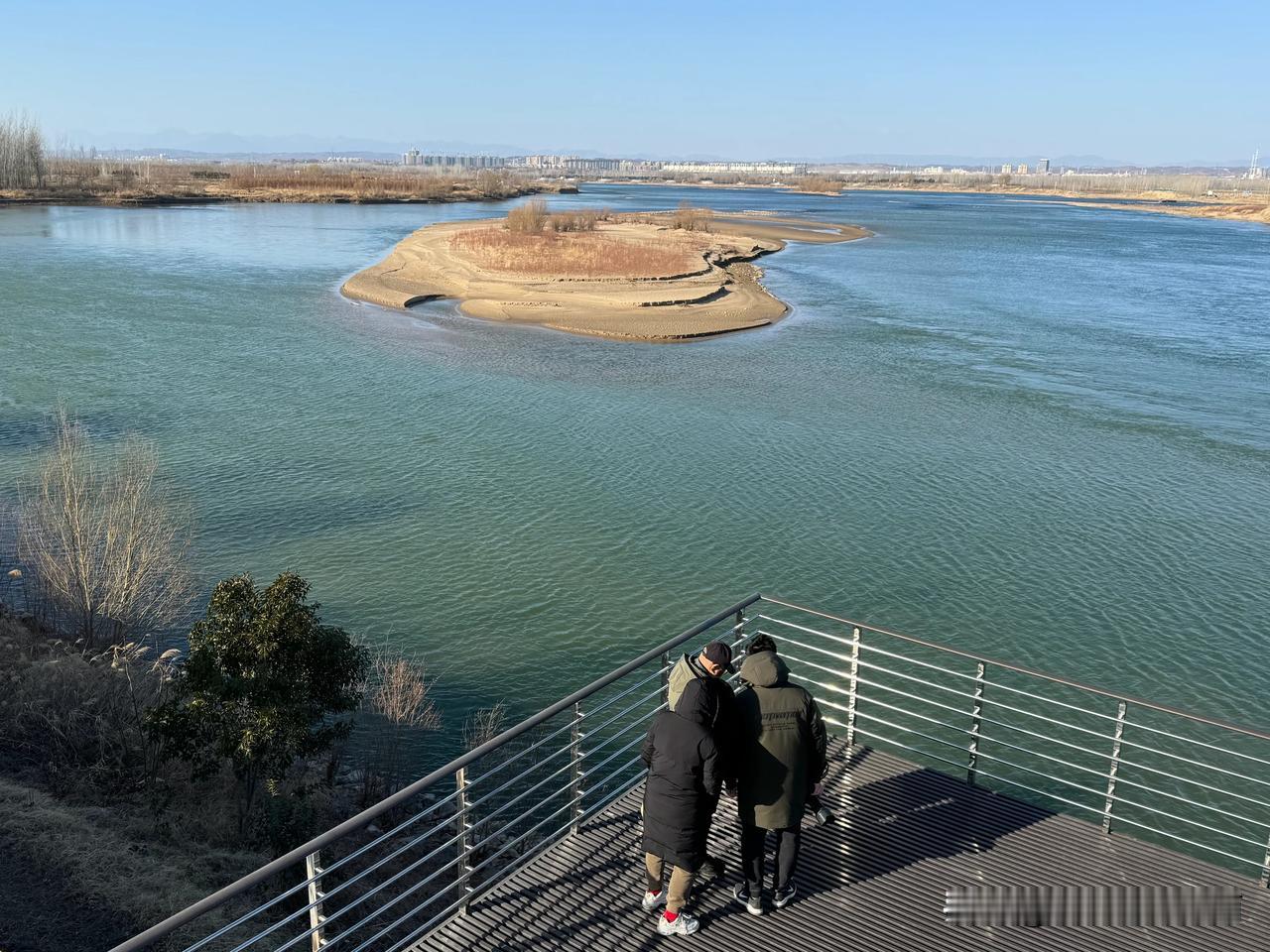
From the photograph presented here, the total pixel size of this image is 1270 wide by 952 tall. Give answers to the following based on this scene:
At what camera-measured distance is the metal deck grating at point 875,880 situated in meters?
5.88

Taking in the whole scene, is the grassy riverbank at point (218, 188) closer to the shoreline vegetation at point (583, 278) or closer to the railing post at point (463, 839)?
the shoreline vegetation at point (583, 278)

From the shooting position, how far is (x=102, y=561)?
15.4m

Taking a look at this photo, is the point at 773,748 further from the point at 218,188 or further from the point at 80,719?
the point at 218,188

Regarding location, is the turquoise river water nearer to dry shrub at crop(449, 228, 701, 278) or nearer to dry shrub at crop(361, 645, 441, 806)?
dry shrub at crop(361, 645, 441, 806)

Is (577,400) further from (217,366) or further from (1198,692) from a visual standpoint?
(1198,692)

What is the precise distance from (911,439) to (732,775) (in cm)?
2308

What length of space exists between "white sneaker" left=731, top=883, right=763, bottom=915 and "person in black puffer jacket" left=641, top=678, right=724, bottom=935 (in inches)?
14.7

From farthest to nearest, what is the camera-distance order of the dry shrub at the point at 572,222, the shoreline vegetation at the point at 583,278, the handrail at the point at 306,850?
the dry shrub at the point at 572,222 → the shoreline vegetation at the point at 583,278 → the handrail at the point at 306,850

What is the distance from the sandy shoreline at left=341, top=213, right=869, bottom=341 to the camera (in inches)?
1780

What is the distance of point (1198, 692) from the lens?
49.8 feet

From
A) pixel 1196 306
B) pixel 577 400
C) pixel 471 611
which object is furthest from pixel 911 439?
pixel 1196 306

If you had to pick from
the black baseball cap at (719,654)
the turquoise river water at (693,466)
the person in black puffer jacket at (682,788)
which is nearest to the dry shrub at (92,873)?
the turquoise river water at (693,466)

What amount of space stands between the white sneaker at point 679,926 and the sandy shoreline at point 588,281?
36940 millimetres

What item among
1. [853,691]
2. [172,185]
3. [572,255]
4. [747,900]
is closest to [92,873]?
[747,900]
